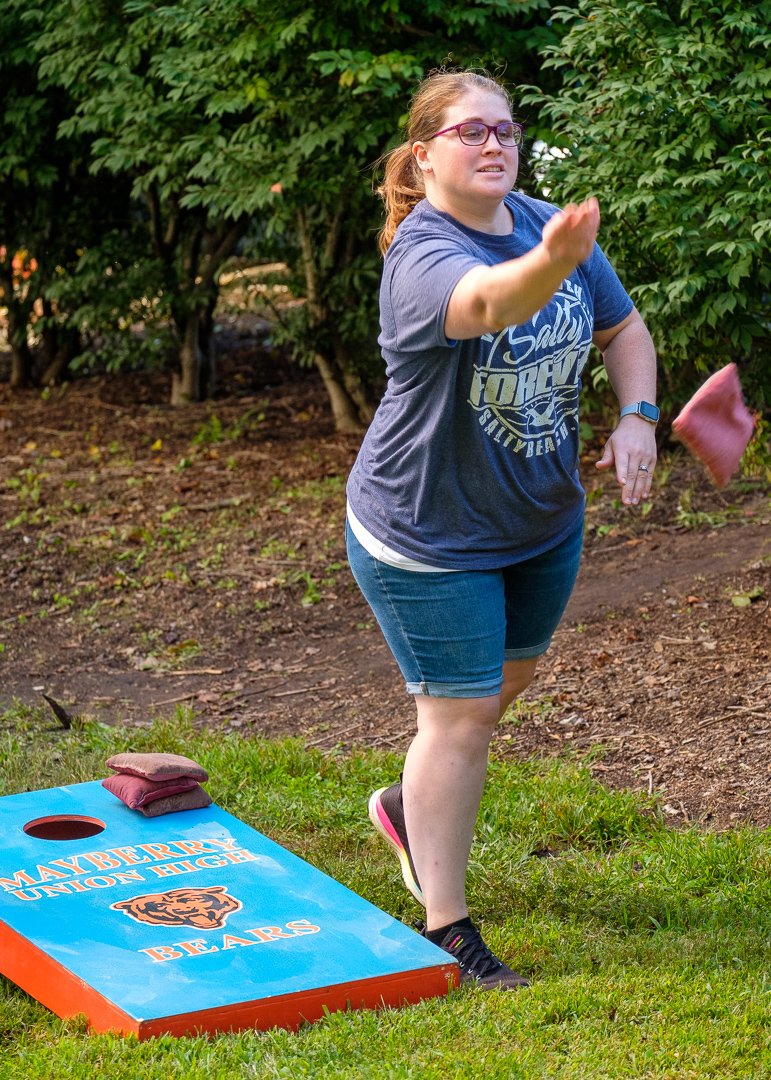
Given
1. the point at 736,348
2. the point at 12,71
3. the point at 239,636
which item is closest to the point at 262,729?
the point at 239,636

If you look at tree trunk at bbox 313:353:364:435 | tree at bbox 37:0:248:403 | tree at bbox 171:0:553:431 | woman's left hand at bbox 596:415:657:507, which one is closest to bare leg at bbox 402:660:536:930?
woman's left hand at bbox 596:415:657:507

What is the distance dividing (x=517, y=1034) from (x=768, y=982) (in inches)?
24.5

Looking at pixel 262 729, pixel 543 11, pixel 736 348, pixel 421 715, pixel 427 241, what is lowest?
pixel 262 729

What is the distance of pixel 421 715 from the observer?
319 cm

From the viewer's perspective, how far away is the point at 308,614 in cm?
639

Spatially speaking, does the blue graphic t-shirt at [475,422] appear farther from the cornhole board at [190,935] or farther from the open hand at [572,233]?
the cornhole board at [190,935]

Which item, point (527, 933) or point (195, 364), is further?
point (195, 364)

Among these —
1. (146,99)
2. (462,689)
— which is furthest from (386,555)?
(146,99)

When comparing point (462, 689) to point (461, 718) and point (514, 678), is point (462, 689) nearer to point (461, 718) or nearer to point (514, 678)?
point (461, 718)

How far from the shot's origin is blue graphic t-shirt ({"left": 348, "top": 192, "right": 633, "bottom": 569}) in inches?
113

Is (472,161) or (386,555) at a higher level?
(472,161)

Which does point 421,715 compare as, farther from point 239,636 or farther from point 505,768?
point 239,636

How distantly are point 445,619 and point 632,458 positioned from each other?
55 centimetres

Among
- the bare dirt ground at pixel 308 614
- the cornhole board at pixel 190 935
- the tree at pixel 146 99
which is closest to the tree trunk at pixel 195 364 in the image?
the tree at pixel 146 99
